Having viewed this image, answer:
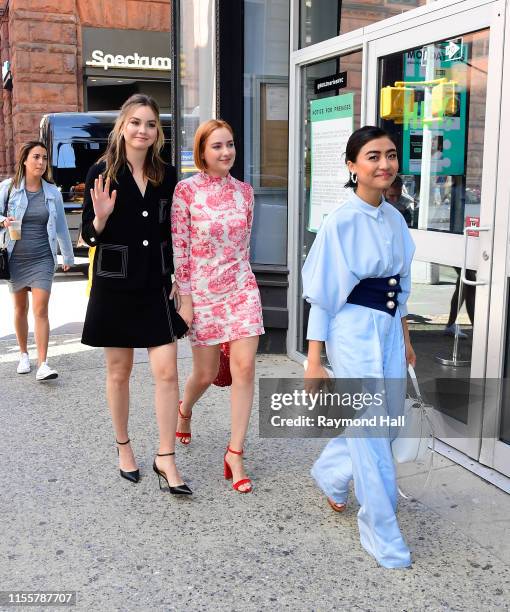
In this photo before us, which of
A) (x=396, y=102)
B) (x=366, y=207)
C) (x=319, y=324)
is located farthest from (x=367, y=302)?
(x=396, y=102)

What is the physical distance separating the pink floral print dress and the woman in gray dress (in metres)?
2.37

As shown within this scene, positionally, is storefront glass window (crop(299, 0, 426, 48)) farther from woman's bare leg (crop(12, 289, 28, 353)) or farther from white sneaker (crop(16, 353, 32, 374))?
white sneaker (crop(16, 353, 32, 374))

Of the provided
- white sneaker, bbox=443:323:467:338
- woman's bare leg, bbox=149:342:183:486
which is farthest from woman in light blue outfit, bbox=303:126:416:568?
white sneaker, bbox=443:323:467:338

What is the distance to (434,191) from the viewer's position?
4.38 m

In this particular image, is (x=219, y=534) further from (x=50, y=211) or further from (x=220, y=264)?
(x=50, y=211)

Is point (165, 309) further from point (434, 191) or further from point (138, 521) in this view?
point (434, 191)

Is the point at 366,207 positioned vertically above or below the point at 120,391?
above

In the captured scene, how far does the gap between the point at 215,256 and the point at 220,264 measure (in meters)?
0.05

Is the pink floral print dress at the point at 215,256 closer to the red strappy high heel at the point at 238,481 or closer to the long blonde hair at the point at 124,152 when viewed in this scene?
the long blonde hair at the point at 124,152

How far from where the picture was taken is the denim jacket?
5.75 m

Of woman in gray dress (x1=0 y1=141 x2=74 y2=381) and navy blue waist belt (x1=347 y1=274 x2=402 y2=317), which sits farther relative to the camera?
woman in gray dress (x1=0 y1=141 x2=74 y2=381)

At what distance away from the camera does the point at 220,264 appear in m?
3.77

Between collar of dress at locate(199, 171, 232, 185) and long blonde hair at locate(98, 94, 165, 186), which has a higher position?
long blonde hair at locate(98, 94, 165, 186)

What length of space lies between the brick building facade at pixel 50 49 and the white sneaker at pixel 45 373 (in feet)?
45.6
